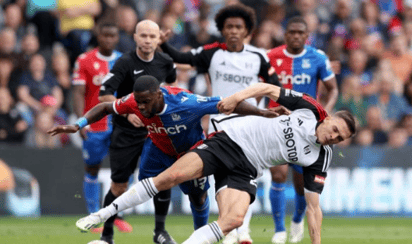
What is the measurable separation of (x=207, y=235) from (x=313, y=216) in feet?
4.53

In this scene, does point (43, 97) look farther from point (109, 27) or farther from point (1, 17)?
point (109, 27)

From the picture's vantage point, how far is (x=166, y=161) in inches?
361

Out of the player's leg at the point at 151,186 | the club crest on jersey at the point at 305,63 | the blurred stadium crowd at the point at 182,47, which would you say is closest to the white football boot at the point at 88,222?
the player's leg at the point at 151,186

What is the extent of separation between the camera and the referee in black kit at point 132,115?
32.2 ft

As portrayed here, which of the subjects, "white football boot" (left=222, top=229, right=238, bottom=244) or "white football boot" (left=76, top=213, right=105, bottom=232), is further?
"white football boot" (left=222, top=229, right=238, bottom=244)

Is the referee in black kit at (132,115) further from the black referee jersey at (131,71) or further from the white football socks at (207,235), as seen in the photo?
the white football socks at (207,235)

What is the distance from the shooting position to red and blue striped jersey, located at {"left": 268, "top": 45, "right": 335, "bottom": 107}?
11266 millimetres

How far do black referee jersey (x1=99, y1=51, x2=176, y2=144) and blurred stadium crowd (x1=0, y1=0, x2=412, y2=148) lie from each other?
16.4 ft

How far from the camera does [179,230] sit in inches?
490

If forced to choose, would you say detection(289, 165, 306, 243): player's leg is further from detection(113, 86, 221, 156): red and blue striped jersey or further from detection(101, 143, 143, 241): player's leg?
detection(113, 86, 221, 156): red and blue striped jersey

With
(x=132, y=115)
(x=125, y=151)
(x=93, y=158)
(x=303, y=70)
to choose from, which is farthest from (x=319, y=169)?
(x=93, y=158)

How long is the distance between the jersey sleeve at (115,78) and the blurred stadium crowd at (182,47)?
5.04 metres

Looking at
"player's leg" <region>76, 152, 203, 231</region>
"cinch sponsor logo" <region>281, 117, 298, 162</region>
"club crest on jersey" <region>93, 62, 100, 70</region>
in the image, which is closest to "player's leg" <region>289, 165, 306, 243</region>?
"cinch sponsor logo" <region>281, 117, 298, 162</region>

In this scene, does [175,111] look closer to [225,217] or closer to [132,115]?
[225,217]
